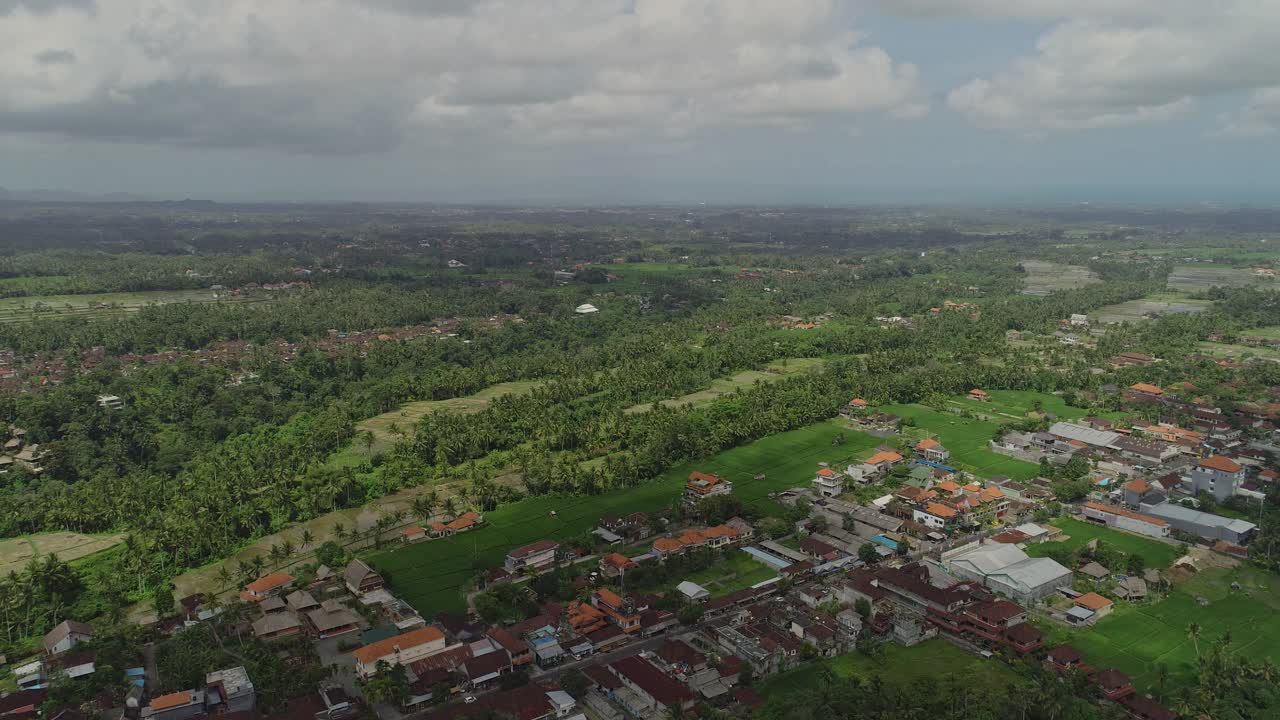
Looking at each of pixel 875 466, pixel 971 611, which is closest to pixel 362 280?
pixel 875 466

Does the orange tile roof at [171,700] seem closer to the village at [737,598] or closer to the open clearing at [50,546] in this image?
the village at [737,598]

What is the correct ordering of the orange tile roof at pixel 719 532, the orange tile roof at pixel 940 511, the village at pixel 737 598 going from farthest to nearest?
the orange tile roof at pixel 940 511, the orange tile roof at pixel 719 532, the village at pixel 737 598

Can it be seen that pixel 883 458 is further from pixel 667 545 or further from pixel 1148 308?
pixel 1148 308

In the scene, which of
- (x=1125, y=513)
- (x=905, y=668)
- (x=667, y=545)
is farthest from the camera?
(x=1125, y=513)

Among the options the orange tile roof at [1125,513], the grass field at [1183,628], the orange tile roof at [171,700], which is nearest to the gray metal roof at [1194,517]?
the orange tile roof at [1125,513]

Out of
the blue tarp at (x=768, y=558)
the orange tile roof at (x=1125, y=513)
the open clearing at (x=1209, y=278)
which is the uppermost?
the open clearing at (x=1209, y=278)

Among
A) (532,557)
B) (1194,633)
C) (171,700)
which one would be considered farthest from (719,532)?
(171,700)

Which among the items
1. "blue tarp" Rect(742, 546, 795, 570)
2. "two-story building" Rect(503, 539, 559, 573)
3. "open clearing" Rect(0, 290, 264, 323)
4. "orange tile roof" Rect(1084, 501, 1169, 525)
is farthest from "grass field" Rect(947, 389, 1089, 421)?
"open clearing" Rect(0, 290, 264, 323)
